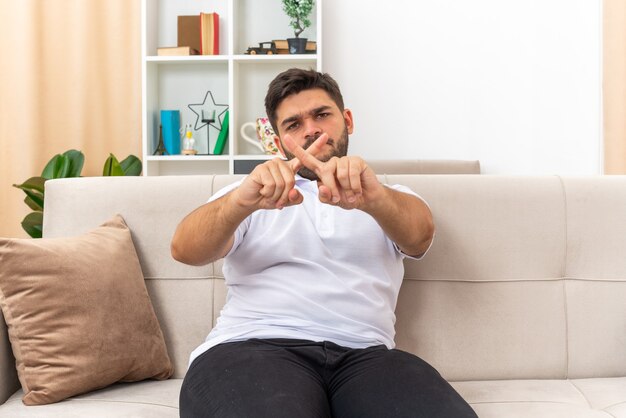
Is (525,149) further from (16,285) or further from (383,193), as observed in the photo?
(16,285)

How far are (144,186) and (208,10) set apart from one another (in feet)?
8.01

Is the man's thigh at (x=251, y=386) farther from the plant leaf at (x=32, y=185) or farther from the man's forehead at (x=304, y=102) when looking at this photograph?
the plant leaf at (x=32, y=185)

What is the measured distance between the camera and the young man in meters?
1.33

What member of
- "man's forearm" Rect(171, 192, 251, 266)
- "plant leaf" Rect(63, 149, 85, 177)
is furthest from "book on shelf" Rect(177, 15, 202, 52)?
"man's forearm" Rect(171, 192, 251, 266)

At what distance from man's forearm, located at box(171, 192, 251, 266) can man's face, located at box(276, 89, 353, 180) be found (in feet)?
1.14

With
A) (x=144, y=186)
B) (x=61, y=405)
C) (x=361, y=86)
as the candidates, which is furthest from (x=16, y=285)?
(x=361, y=86)

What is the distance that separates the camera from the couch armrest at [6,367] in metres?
1.58

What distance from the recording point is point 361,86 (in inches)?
159

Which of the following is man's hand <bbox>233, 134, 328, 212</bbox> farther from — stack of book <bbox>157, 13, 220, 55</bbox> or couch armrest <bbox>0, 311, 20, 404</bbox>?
stack of book <bbox>157, 13, 220, 55</bbox>

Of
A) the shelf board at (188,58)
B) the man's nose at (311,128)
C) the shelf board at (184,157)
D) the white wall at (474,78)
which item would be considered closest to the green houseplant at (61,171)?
the shelf board at (184,157)

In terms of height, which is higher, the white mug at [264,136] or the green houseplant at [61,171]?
the white mug at [264,136]

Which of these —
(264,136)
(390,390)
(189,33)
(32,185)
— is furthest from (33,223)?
(390,390)

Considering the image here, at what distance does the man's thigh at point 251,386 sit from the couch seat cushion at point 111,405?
15cm

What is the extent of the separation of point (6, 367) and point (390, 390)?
0.84 m
